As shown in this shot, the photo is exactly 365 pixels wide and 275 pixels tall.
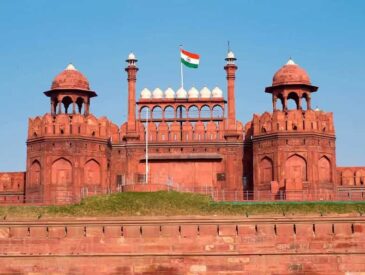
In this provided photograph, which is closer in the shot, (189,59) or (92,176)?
(92,176)

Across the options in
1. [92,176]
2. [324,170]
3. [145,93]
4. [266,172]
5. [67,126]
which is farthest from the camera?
[145,93]

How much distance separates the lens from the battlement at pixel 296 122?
126 feet

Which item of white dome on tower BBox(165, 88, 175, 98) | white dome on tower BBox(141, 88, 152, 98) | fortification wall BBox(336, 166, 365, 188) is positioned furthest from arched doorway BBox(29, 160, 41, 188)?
fortification wall BBox(336, 166, 365, 188)

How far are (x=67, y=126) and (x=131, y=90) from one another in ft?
14.7

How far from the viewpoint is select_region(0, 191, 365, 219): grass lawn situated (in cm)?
3222

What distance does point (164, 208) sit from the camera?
32500 mm

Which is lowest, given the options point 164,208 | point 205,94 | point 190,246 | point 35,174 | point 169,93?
point 190,246

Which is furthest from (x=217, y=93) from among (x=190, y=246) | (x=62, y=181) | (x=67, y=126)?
(x=190, y=246)

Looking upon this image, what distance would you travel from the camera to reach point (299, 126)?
3844cm

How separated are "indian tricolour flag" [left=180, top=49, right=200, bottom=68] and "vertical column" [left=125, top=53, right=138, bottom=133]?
2.75 metres

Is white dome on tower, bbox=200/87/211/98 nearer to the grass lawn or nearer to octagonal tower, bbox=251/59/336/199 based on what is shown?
octagonal tower, bbox=251/59/336/199

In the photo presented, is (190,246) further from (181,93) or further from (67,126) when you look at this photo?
(181,93)

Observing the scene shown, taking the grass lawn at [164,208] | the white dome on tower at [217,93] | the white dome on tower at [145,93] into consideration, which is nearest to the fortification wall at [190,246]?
the grass lawn at [164,208]

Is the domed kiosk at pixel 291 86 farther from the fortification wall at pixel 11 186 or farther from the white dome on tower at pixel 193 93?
the fortification wall at pixel 11 186
